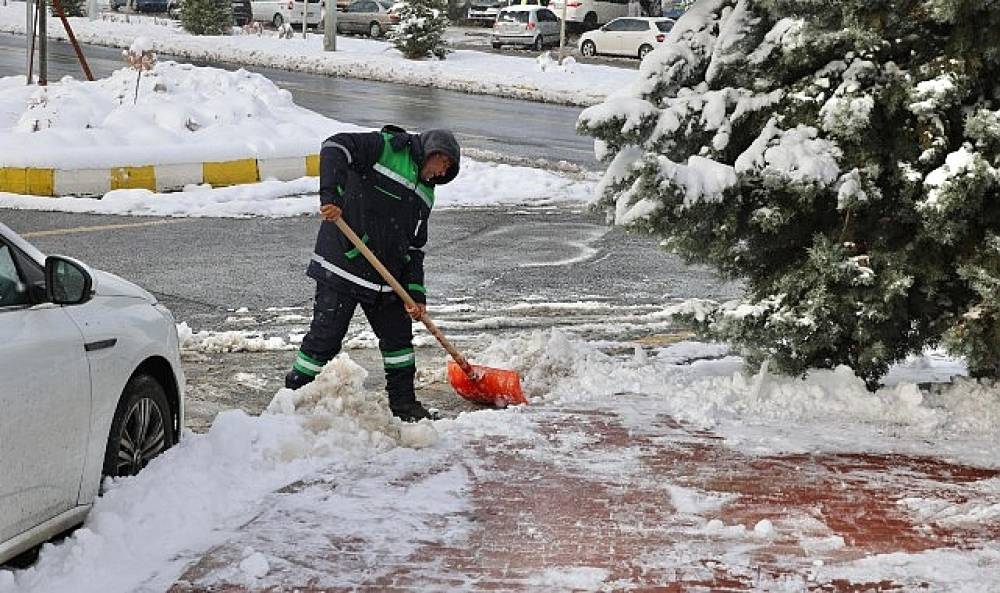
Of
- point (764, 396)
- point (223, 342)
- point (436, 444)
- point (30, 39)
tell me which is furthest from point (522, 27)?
point (436, 444)

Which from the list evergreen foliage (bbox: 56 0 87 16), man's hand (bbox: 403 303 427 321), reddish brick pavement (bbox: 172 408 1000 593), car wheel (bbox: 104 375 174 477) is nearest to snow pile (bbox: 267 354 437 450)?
reddish brick pavement (bbox: 172 408 1000 593)

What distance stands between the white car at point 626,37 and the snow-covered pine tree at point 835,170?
3378 centimetres

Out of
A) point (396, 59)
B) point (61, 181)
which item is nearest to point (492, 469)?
point (61, 181)

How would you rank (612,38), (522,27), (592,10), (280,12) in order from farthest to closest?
(280,12) → (592,10) → (522,27) → (612,38)

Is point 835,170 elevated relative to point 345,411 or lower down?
elevated

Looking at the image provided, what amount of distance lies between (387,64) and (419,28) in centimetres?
285

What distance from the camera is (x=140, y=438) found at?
510 centimetres

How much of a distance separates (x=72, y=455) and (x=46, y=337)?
0.41m

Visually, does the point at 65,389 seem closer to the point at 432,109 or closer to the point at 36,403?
the point at 36,403

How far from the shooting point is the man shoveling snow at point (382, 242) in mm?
6613

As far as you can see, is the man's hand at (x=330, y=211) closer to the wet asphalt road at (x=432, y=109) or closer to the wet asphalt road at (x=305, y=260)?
the wet asphalt road at (x=305, y=260)

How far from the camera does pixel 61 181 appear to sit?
45.3ft

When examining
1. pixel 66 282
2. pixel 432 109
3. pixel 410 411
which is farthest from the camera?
pixel 432 109

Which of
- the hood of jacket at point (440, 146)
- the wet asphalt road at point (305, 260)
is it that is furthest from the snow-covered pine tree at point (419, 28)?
the hood of jacket at point (440, 146)
